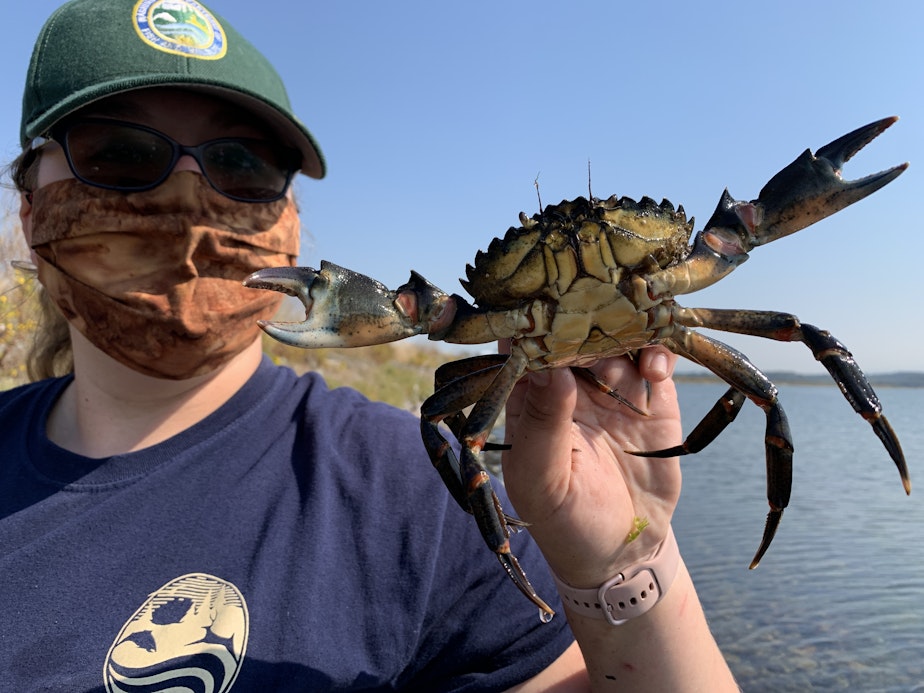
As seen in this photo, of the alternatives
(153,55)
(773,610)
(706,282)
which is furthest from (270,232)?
(773,610)

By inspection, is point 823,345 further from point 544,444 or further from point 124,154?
point 124,154

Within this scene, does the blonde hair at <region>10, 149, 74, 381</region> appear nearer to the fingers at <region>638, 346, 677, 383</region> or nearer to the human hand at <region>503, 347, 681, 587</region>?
the human hand at <region>503, 347, 681, 587</region>

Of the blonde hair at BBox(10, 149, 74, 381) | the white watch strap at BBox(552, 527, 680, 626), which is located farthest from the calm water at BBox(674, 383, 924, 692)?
the blonde hair at BBox(10, 149, 74, 381)

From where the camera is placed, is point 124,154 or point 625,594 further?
point 124,154

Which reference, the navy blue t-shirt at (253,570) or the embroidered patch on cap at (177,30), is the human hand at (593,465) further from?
the embroidered patch on cap at (177,30)

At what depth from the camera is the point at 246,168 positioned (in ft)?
10.0

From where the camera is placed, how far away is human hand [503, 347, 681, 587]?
7.06 feet

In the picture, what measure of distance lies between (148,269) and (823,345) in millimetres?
2628

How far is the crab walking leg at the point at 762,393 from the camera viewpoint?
2.19 metres

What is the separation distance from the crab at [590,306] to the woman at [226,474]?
194 mm

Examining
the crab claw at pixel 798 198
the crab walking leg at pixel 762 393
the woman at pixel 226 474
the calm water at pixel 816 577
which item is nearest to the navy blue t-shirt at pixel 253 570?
the woman at pixel 226 474

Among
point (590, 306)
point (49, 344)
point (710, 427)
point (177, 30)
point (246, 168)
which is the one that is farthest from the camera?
point (49, 344)

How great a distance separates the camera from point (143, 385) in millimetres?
2973

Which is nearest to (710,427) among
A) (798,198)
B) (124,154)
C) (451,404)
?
(798,198)
